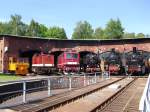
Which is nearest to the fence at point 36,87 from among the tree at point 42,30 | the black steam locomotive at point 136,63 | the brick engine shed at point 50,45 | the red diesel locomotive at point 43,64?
the black steam locomotive at point 136,63

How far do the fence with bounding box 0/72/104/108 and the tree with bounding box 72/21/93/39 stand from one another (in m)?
119

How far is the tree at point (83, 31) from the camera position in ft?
515

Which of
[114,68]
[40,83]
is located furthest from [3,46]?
[40,83]

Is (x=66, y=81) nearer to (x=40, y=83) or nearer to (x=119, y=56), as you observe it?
(x=40, y=83)

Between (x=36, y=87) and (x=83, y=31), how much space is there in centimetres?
13554

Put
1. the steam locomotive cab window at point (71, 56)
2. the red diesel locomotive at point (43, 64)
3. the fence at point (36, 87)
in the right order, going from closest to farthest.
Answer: the fence at point (36, 87) < the red diesel locomotive at point (43, 64) < the steam locomotive cab window at point (71, 56)

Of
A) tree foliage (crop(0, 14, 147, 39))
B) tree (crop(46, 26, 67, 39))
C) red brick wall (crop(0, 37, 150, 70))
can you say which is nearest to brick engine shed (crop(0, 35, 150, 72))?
red brick wall (crop(0, 37, 150, 70))

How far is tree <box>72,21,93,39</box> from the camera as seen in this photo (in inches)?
6176

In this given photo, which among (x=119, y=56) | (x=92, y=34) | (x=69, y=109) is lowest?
(x=69, y=109)

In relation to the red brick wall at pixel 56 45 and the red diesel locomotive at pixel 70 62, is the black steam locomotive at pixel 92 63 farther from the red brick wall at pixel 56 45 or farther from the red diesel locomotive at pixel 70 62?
the red brick wall at pixel 56 45

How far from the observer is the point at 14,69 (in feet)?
163

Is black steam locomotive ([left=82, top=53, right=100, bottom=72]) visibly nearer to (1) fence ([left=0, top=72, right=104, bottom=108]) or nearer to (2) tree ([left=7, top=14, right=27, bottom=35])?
(1) fence ([left=0, top=72, right=104, bottom=108])

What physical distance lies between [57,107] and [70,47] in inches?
1926

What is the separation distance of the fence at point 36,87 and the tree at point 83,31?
119 metres
